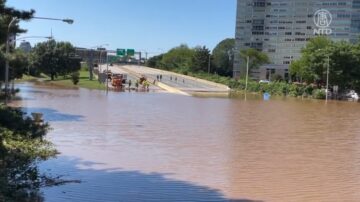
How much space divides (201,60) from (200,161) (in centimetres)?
12404

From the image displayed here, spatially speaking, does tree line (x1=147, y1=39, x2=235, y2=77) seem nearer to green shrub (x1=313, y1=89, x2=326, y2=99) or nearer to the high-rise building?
the high-rise building

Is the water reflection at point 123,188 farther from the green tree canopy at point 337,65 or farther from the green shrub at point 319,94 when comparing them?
the green tree canopy at point 337,65

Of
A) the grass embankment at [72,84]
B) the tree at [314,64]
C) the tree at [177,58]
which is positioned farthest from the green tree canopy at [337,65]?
the tree at [177,58]

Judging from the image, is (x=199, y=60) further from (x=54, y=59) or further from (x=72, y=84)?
(x=72, y=84)

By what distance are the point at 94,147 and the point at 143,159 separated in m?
2.92

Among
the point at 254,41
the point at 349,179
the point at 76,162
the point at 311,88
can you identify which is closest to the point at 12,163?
the point at 76,162

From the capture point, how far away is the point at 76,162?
53.8ft

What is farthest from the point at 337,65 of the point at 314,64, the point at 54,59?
the point at 54,59

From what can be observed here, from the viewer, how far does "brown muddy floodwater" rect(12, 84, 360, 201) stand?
1304 cm

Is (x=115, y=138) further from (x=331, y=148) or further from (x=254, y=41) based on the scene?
(x=254, y=41)

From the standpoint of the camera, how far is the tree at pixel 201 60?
458 feet

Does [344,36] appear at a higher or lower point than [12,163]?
higher

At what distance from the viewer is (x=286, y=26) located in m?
156

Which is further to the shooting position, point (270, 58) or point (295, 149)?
point (270, 58)
